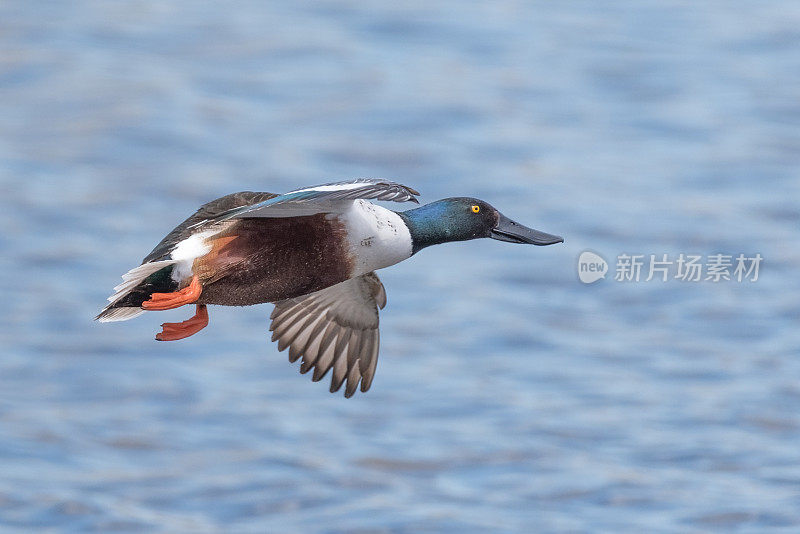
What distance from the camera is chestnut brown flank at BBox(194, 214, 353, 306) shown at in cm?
893

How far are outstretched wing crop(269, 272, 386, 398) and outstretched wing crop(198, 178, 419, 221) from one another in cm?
189

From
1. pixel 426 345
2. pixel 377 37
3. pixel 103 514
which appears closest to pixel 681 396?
pixel 426 345

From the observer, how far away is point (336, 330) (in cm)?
1083

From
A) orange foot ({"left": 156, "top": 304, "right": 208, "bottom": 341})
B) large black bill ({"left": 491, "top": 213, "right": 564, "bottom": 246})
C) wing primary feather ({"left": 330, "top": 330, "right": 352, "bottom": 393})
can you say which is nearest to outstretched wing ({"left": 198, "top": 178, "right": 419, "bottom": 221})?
orange foot ({"left": 156, "top": 304, "right": 208, "bottom": 341})

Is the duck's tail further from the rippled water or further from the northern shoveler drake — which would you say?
the rippled water

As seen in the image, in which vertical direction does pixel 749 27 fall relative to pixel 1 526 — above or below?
above

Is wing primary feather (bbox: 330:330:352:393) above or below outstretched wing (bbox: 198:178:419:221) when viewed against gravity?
below

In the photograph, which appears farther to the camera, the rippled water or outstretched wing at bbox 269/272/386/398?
the rippled water

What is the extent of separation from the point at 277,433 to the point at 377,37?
11610mm

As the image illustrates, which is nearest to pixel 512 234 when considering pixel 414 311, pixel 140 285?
pixel 140 285

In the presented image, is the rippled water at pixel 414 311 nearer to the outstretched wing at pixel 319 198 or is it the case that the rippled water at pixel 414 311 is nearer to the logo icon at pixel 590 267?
the logo icon at pixel 590 267

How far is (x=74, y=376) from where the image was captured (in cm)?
2689

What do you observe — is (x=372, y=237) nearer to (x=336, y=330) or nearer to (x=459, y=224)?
(x=459, y=224)

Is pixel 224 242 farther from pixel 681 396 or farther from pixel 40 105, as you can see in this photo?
pixel 40 105
